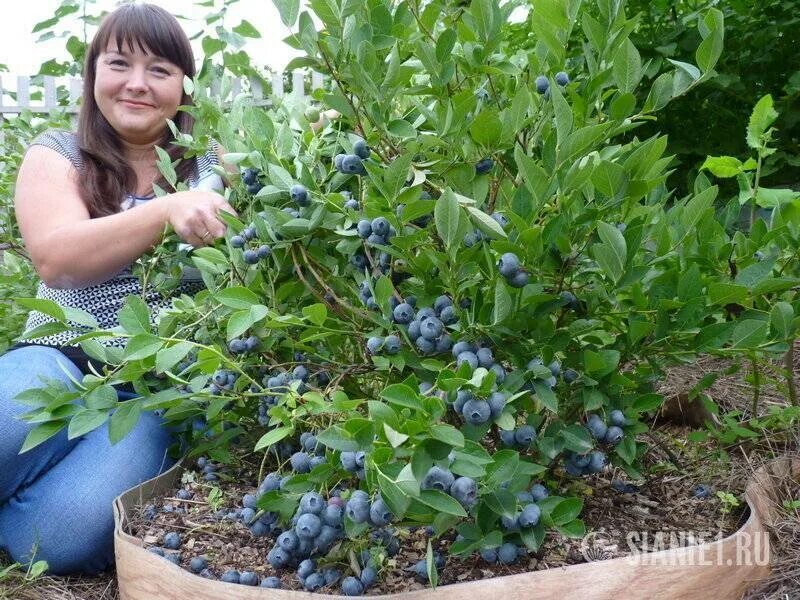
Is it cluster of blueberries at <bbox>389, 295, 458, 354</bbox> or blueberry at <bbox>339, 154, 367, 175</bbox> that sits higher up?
blueberry at <bbox>339, 154, 367, 175</bbox>

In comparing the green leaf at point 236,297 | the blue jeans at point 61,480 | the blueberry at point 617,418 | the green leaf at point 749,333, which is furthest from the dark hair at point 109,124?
the green leaf at point 749,333

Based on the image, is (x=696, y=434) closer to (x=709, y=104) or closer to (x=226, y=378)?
(x=226, y=378)

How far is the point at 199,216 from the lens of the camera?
1419mm

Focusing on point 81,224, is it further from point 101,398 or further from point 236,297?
point 236,297

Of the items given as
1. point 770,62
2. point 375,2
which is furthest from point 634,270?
point 770,62

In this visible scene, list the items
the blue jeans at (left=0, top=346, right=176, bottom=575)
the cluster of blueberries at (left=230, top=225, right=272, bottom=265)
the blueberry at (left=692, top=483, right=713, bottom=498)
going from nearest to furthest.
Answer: the cluster of blueberries at (left=230, top=225, right=272, bottom=265), the blueberry at (left=692, top=483, right=713, bottom=498), the blue jeans at (left=0, top=346, right=176, bottom=575)

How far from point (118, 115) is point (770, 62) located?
231 centimetres

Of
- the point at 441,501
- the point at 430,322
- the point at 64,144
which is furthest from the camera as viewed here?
the point at 64,144

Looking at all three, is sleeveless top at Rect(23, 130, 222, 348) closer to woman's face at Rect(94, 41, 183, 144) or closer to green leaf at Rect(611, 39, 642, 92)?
woman's face at Rect(94, 41, 183, 144)

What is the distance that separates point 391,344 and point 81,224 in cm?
104

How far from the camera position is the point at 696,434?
1.41 m

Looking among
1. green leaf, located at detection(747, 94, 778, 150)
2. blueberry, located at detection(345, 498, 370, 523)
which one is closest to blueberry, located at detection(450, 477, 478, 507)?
blueberry, located at detection(345, 498, 370, 523)

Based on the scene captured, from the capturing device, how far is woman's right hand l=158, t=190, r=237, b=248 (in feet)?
4.60

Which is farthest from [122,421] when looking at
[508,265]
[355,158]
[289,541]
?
[508,265]
